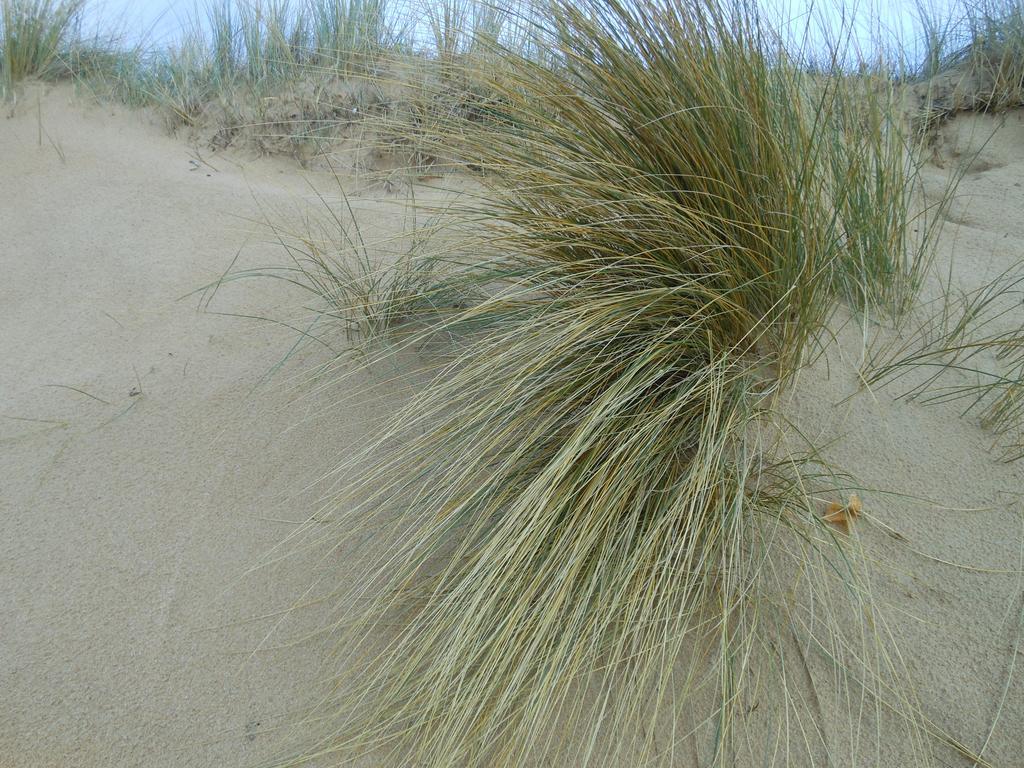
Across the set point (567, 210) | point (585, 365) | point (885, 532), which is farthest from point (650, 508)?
point (567, 210)

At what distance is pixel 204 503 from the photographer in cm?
189

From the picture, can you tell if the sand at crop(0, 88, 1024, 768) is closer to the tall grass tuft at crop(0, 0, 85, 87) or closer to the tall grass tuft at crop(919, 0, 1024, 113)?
the tall grass tuft at crop(919, 0, 1024, 113)

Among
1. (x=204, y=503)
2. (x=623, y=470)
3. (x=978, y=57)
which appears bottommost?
(x=204, y=503)

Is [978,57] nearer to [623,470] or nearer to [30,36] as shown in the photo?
[623,470]

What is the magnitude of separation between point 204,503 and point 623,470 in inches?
43.5

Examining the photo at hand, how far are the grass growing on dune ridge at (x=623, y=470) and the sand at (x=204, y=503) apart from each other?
5.1 inches

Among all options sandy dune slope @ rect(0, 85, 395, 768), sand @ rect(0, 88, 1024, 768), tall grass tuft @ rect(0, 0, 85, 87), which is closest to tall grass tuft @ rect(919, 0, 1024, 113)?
sand @ rect(0, 88, 1024, 768)

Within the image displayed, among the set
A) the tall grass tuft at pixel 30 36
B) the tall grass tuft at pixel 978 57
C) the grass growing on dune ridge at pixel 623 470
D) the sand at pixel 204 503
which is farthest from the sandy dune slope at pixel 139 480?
the tall grass tuft at pixel 978 57

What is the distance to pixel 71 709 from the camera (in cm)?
149

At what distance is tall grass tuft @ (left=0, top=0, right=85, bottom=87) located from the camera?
4156 millimetres

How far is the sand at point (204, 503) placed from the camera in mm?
1437

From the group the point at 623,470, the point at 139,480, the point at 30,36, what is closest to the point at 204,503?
the point at 139,480

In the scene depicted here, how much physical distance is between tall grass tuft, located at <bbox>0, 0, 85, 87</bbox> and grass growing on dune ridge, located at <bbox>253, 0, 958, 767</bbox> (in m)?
3.68

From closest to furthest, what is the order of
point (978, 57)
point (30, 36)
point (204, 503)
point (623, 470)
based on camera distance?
point (623, 470) < point (204, 503) < point (978, 57) < point (30, 36)
